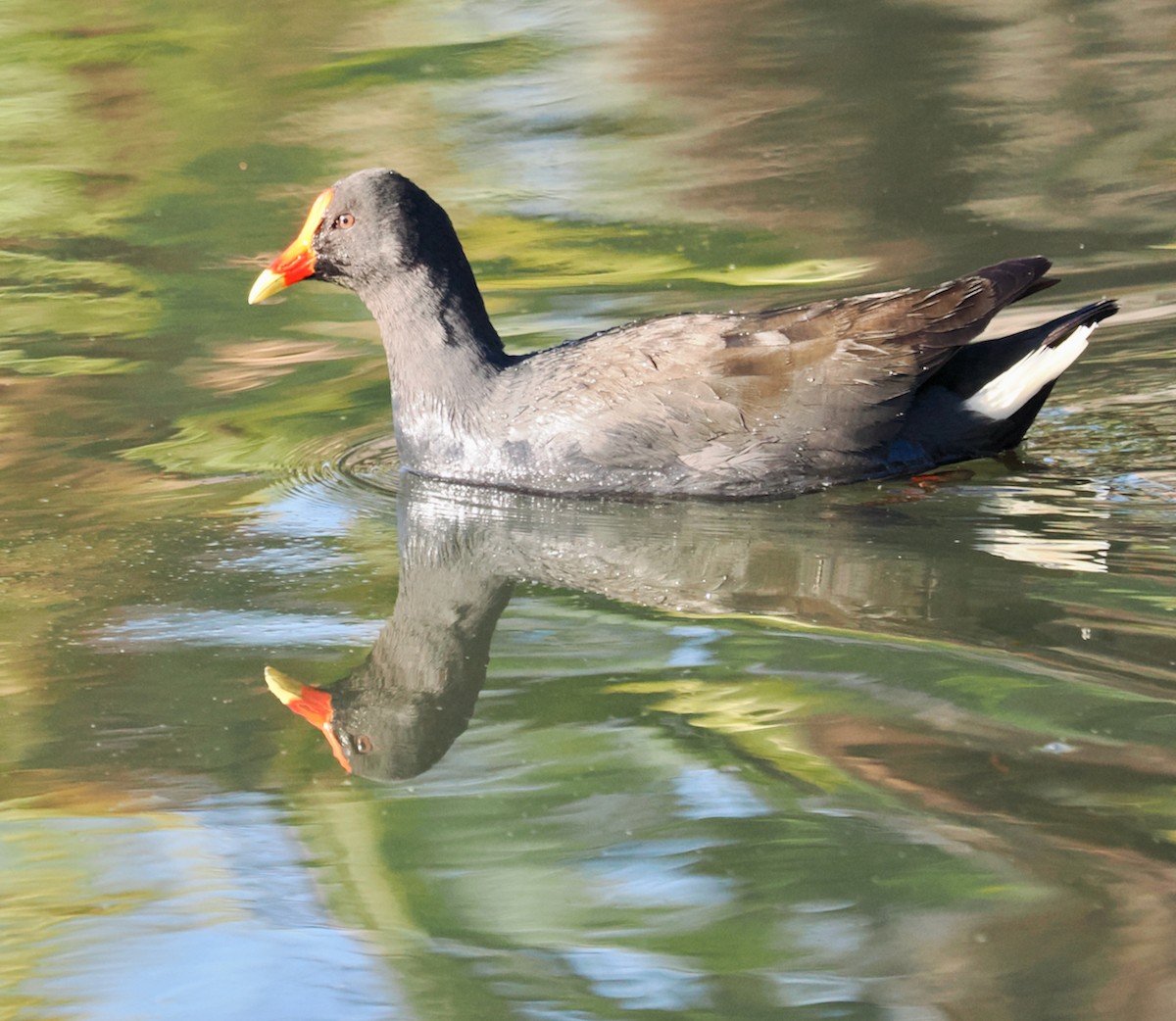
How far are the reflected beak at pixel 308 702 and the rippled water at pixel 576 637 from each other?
0.02m

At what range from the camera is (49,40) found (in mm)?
11328

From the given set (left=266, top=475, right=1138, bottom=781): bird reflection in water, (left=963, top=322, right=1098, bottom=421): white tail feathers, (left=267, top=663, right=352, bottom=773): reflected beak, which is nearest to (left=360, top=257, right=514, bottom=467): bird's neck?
(left=266, top=475, right=1138, bottom=781): bird reflection in water

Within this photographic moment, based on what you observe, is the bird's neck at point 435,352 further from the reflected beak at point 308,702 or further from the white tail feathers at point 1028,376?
the reflected beak at point 308,702

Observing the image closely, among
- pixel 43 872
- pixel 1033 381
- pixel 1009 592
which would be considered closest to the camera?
pixel 43 872

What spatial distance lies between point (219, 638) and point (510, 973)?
186 centimetres

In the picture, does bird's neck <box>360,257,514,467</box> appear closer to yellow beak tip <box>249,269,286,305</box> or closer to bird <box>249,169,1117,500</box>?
bird <box>249,169,1117,500</box>

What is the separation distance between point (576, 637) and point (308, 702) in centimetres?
70

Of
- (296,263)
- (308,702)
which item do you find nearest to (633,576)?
(308,702)

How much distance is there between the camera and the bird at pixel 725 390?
557cm

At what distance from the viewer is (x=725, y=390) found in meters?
5.56

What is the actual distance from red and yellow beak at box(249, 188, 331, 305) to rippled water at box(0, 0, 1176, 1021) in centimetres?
61

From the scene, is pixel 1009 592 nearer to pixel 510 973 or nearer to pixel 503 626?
pixel 503 626

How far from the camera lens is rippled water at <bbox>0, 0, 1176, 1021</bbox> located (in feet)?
10.2

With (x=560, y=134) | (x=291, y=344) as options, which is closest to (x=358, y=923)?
(x=291, y=344)
